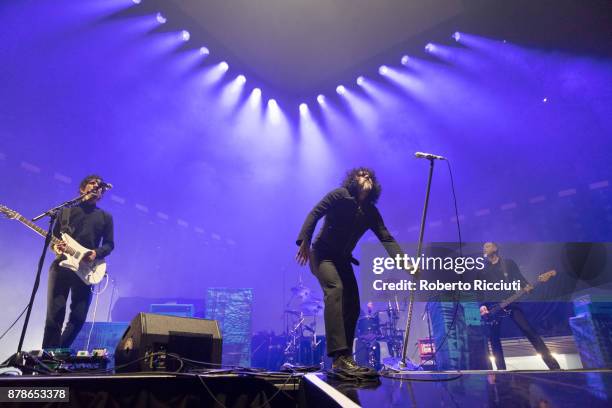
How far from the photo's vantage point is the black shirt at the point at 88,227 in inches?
168

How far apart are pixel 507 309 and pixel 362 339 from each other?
2.41 metres

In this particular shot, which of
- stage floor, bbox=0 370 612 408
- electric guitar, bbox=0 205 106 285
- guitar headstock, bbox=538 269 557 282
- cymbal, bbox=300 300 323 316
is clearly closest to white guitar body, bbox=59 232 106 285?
electric guitar, bbox=0 205 106 285

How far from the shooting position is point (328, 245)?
9.52ft

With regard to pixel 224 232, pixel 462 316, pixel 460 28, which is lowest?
pixel 462 316

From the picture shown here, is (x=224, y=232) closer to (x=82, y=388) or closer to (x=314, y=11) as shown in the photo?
(x=314, y=11)

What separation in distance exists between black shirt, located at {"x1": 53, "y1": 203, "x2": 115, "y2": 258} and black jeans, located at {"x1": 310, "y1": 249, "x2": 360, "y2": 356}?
2810 millimetres

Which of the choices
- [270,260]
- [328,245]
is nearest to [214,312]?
[270,260]

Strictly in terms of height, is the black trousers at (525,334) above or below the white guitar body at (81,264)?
below

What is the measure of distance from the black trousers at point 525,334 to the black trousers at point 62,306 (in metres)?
5.25

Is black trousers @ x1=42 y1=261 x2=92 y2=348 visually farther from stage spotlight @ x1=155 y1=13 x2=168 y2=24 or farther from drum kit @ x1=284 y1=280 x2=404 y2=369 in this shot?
stage spotlight @ x1=155 y1=13 x2=168 y2=24

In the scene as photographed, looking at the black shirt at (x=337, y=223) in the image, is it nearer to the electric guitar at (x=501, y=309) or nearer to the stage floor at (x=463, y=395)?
the stage floor at (x=463, y=395)

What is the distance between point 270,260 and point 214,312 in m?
2.32

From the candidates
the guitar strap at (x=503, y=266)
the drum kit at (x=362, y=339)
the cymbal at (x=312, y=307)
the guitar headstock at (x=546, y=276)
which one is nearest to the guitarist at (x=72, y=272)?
the drum kit at (x=362, y=339)

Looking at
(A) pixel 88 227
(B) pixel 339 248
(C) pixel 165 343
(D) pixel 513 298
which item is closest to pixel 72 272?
(A) pixel 88 227
